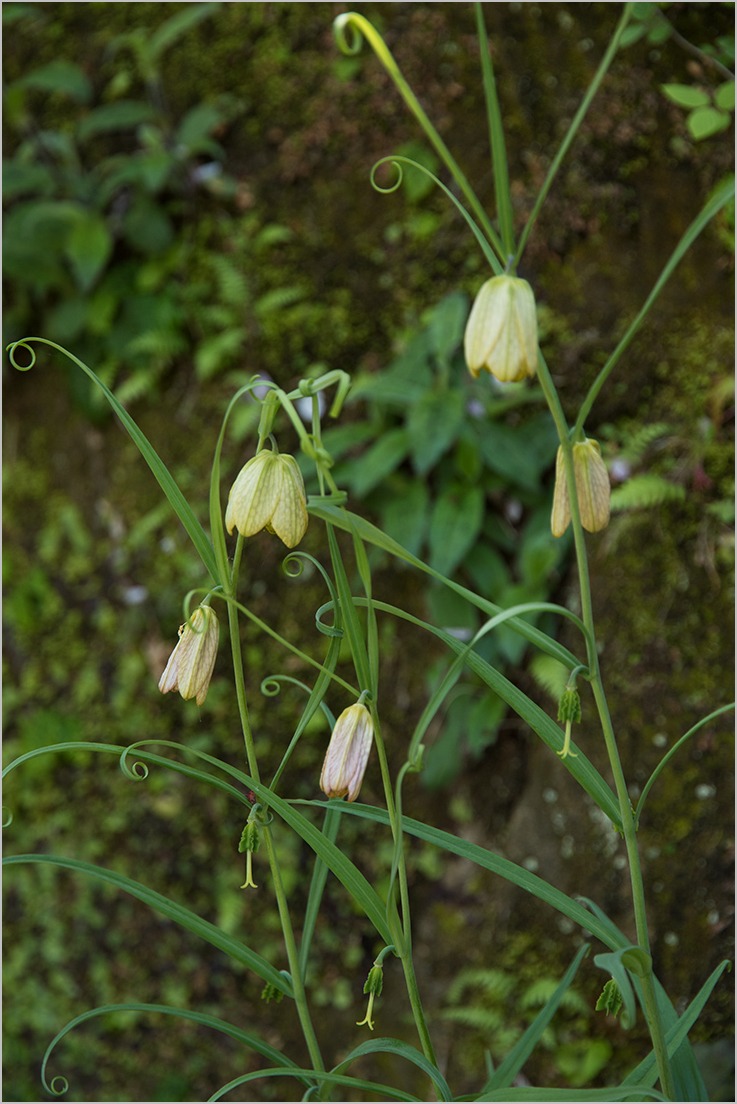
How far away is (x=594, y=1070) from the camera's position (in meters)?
1.54

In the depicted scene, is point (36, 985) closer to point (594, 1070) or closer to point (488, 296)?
point (594, 1070)

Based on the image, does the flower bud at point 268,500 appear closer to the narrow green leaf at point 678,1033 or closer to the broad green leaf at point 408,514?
the narrow green leaf at point 678,1033

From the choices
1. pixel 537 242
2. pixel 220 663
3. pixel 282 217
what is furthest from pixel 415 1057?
pixel 282 217

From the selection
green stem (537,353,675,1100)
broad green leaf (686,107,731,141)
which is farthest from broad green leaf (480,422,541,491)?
green stem (537,353,675,1100)

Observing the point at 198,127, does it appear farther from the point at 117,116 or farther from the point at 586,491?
the point at 586,491

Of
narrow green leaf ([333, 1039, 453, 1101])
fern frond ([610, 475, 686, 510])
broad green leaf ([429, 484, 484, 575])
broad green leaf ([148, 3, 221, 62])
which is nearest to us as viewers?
narrow green leaf ([333, 1039, 453, 1101])

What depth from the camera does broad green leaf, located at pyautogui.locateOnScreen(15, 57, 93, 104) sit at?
210 cm

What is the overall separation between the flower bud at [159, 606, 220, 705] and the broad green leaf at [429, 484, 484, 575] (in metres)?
0.98

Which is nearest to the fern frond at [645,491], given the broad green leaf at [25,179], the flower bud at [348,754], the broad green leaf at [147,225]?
the flower bud at [348,754]

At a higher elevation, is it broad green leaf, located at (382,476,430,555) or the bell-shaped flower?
the bell-shaped flower

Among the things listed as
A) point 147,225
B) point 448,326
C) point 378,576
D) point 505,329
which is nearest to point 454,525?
point 378,576

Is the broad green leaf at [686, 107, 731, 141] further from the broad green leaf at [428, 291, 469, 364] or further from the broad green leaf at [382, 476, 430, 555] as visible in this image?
the broad green leaf at [382, 476, 430, 555]

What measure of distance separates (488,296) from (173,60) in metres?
1.86

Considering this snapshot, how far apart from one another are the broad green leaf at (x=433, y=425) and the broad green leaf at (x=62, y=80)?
3.63 ft
